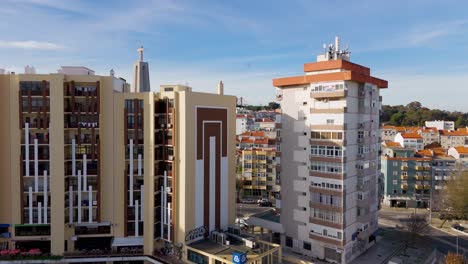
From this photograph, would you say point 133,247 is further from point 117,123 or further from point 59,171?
point 117,123

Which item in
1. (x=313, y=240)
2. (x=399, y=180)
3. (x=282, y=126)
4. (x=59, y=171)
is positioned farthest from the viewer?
(x=399, y=180)

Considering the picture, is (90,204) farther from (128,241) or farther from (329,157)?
(329,157)

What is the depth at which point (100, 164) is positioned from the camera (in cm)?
4494

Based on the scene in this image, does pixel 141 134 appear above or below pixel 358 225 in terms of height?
above

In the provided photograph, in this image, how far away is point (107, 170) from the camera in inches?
1795

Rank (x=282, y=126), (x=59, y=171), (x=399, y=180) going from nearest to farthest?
(x=59, y=171) → (x=282, y=126) → (x=399, y=180)

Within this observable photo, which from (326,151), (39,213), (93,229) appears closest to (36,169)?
(39,213)

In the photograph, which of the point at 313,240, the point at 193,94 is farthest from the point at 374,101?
the point at 193,94

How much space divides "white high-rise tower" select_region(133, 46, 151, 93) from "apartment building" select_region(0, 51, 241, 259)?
9.06m

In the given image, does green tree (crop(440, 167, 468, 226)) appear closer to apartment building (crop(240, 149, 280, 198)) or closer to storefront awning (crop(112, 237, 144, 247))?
apartment building (crop(240, 149, 280, 198))

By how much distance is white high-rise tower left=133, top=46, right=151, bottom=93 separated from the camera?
55.9 meters

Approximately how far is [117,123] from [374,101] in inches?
1404

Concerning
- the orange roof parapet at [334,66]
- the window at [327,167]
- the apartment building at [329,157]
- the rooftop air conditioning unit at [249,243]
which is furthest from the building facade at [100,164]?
the orange roof parapet at [334,66]

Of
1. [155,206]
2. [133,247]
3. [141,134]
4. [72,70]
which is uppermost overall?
[72,70]
